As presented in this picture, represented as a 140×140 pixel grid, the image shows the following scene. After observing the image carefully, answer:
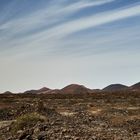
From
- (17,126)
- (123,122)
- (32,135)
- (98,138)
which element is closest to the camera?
(98,138)

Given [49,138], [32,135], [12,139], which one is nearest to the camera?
[49,138]

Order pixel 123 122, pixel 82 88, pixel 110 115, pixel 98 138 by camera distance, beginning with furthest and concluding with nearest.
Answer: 1. pixel 82 88
2. pixel 110 115
3. pixel 123 122
4. pixel 98 138

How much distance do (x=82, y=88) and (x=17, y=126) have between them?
134 m

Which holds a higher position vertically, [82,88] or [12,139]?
[82,88]

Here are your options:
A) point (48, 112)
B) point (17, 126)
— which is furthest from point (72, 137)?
point (48, 112)

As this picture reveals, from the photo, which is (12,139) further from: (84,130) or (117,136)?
(117,136)

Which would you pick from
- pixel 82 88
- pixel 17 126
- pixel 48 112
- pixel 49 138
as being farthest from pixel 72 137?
pixel 82 88

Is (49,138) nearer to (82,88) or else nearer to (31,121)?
(31,121)

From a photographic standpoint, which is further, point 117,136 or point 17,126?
point 17,126

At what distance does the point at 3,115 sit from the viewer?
3941 centimetres

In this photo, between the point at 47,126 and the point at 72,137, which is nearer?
the point at 72,137

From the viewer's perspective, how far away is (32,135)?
1984 cm

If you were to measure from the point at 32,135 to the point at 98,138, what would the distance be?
4130 mm

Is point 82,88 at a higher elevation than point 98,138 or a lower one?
higher
